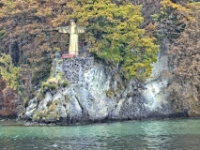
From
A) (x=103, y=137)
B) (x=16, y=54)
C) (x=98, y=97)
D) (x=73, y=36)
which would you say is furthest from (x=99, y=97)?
(x=103, y=137)

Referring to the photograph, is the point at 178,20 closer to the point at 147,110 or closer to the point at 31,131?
the point at 147,110

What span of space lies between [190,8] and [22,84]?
19948mm

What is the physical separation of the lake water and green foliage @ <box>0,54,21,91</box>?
9.27 metres

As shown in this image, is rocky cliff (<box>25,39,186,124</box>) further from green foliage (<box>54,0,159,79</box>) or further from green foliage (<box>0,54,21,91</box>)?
green foliage (<box>0,54,21,91</box>)

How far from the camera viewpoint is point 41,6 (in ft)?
174

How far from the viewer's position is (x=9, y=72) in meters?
53.3

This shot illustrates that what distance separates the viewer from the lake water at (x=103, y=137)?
98.1 feet

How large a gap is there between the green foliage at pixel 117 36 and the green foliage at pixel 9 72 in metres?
7.38

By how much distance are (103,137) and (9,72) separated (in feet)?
71.7

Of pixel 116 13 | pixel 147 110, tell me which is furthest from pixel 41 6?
pixel 147 110

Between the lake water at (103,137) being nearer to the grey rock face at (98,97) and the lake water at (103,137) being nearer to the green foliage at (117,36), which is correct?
the grey rock face at (98,97)

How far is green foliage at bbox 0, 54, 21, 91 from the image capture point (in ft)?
172

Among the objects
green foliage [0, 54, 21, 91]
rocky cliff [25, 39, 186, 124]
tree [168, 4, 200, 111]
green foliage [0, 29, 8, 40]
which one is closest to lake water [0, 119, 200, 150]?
rocky cliff [25, 39, 186, 124]

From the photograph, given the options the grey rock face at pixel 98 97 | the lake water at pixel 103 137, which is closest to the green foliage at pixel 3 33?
the grey rock face at pixel 98 97
